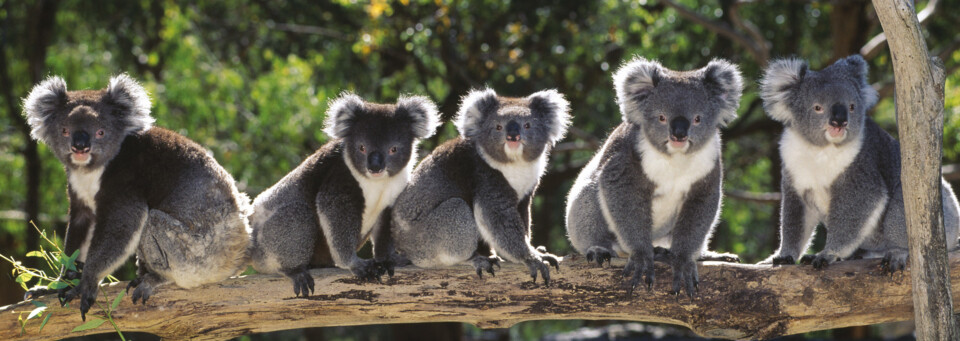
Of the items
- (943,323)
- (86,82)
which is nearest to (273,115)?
(86,82)

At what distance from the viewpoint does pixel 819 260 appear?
18.2ft

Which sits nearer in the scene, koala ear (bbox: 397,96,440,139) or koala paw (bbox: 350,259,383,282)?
koala paw (bbox: 350,259,383,282)

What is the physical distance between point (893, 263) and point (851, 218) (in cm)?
40

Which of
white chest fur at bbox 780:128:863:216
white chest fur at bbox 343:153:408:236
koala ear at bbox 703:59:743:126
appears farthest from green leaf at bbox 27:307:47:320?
white chest fur at bbox 780:128:863:216

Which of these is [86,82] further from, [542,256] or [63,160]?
[542,256]

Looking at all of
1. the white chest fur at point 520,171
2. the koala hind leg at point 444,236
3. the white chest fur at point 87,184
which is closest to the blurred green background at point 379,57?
the white chest fur at point 520,171

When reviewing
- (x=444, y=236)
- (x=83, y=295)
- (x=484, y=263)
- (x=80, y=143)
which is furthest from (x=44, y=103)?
(x=484, y=263)

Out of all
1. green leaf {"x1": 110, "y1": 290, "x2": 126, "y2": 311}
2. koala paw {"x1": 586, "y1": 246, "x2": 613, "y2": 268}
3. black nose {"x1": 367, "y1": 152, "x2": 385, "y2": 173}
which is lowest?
green leaf {"x1": 110, "y1": 290, "x2": 126, "y2": 311}

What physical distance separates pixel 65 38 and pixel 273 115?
6307 mm

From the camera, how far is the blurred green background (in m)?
10.7

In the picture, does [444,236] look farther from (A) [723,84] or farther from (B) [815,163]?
(B) [815,163]

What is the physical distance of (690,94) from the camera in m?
5.68

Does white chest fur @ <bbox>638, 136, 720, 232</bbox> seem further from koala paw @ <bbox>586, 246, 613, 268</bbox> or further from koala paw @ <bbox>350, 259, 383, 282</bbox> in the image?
koala paw @ <bbox>350, 259, 383, 282</bbox>

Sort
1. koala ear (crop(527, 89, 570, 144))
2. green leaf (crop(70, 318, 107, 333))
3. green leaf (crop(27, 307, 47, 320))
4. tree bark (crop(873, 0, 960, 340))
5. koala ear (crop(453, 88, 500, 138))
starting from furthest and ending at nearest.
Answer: koala ear (crop(527, 89, 570, 144)) < koala ear (crop(453, 88, 500, 138)) < green leaf (crop(70, 318, 107, 333)) < green leaf (crop(27, 307, 47, 320)) < tree bark (crop(873, 0, 960, 340))
